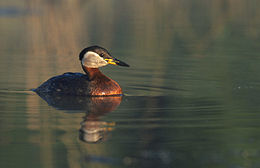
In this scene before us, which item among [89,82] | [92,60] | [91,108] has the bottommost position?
[91,108]

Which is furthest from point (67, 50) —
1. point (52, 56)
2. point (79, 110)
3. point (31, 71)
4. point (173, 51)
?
point (79, 110)

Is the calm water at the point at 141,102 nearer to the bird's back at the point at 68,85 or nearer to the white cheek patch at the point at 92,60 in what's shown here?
the bird's back at the point at 68,85

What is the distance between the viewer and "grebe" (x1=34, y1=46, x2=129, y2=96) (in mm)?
11742

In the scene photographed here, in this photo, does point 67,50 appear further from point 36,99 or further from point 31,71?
point 36,99

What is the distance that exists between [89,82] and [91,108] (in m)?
1.64

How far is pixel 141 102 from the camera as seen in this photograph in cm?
1075

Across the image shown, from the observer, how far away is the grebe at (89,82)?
38.5 ft

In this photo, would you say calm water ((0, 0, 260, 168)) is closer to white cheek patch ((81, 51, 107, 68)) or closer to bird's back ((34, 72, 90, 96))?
bird's back ((34, 72, 90, 96))

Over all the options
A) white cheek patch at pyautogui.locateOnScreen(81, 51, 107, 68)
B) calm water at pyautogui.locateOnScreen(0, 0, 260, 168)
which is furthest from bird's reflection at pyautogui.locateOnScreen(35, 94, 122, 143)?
white cheek patch at pyautogui.locateOnScreen(81, 51, 107, 68)

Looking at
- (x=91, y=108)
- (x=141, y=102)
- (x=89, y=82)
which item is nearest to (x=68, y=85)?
(x=89, y=82)

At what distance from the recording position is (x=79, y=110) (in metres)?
10.0

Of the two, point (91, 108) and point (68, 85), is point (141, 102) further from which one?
point (68, 85)

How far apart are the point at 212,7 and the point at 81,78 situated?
83.4 ft

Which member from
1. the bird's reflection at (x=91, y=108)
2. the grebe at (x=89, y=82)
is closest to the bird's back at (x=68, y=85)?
the grebe at (x=89, y=82)
